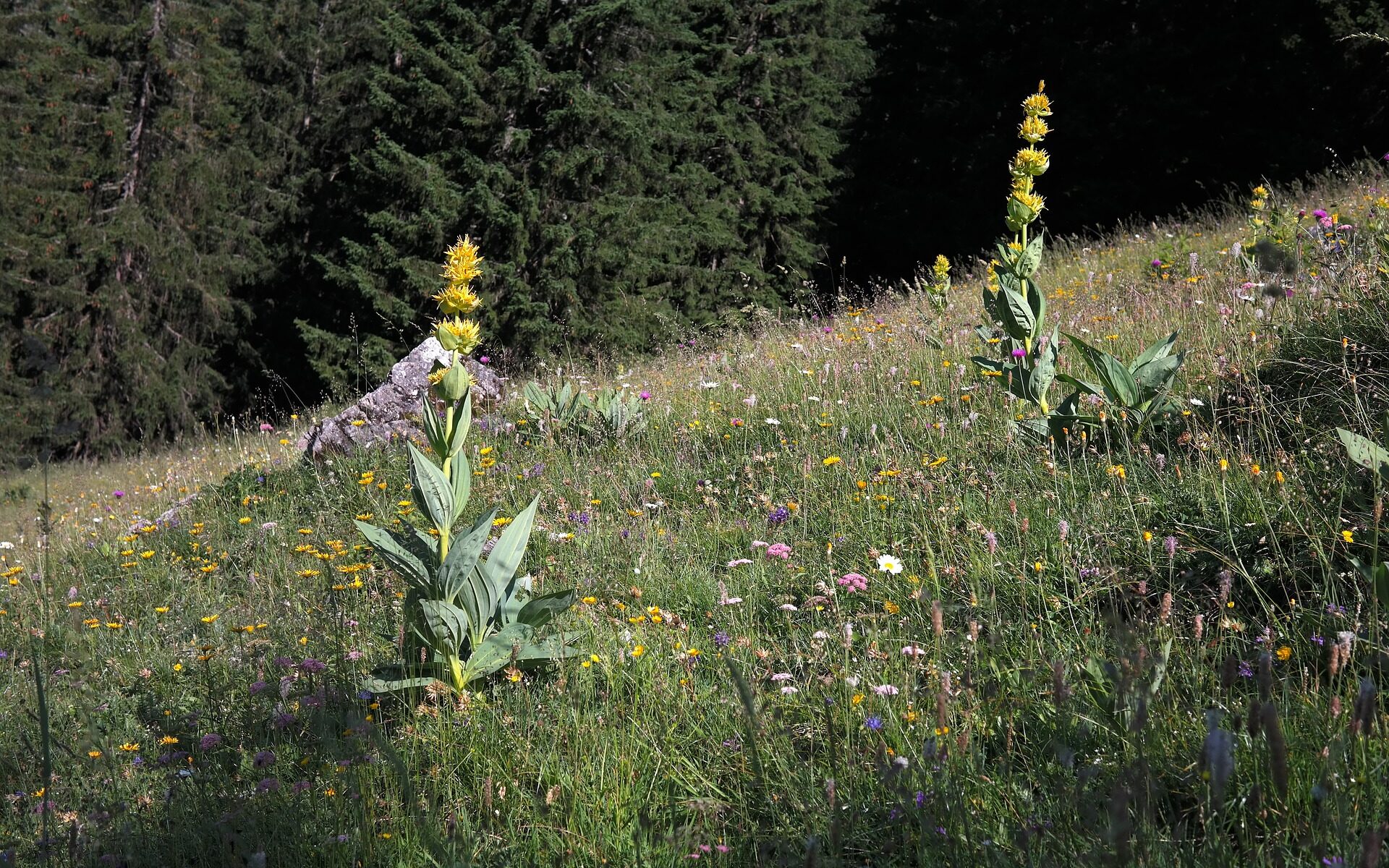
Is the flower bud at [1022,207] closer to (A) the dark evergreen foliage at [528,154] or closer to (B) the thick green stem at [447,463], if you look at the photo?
(B) the thick green stem at [447,463]

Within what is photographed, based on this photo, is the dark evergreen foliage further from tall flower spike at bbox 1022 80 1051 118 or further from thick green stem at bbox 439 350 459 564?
thick green stem at bbox 439 350 459 564

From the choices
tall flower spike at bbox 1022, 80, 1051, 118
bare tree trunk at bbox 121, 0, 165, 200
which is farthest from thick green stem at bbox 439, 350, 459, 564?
bare tree trunk at bbox 121, 0, 165, 200

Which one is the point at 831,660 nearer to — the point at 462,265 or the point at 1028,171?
the point at 462,265

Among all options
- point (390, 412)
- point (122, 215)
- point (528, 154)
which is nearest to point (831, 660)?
point (390, 412)

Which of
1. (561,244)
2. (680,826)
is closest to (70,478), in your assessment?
(561,244)

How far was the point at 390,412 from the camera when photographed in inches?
255

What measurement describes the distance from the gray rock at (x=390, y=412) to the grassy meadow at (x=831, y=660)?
123cm

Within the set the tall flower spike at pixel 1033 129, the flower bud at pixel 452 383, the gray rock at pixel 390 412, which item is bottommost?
the gray rock at pixel 390 412

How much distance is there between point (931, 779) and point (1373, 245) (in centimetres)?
413

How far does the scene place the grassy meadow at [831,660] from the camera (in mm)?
1571

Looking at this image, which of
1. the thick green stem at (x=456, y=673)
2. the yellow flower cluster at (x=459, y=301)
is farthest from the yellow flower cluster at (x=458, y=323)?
the thick green stem at (x=456, y=673)

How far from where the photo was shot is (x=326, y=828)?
1.94 m

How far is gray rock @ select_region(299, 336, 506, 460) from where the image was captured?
5965mm

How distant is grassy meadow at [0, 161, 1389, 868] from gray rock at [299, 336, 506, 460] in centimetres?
123
